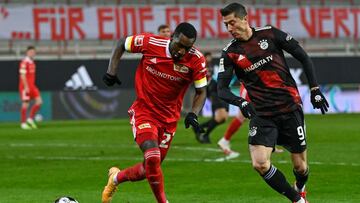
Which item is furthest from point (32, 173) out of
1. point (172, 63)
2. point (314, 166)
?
point (172, 63)

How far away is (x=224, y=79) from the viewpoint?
382 inches

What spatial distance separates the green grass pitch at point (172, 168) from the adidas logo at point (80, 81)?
7534mm

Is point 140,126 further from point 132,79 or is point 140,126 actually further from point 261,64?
point 132,79

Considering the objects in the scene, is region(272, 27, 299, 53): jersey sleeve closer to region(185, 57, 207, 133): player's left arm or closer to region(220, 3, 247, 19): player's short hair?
region(220, 3, 247, 19): player's short hair

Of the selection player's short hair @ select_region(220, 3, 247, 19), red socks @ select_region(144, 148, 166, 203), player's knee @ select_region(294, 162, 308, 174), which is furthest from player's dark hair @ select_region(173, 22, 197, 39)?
player's knee @ select_region(294, 162, 308, 174)

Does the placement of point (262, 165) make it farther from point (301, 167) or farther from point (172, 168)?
point (172, 168)

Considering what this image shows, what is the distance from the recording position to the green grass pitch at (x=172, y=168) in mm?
11617

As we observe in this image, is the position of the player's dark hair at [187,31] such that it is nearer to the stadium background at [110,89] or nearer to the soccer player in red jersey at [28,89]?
the stadium background at [110,89]

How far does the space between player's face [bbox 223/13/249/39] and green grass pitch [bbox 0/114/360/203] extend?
2.32 metres

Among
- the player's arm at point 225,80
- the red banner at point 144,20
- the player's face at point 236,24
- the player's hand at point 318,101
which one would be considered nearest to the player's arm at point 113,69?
the player's arm at point 225,80

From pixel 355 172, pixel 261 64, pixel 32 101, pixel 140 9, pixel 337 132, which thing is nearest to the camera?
pixel 261 64

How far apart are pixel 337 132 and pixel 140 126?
14.3m

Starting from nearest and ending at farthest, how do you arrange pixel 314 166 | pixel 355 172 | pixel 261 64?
pixel 261 64 → pixel 355 172 → pixel 314 166

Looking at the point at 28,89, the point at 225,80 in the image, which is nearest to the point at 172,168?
the point at 225,80
